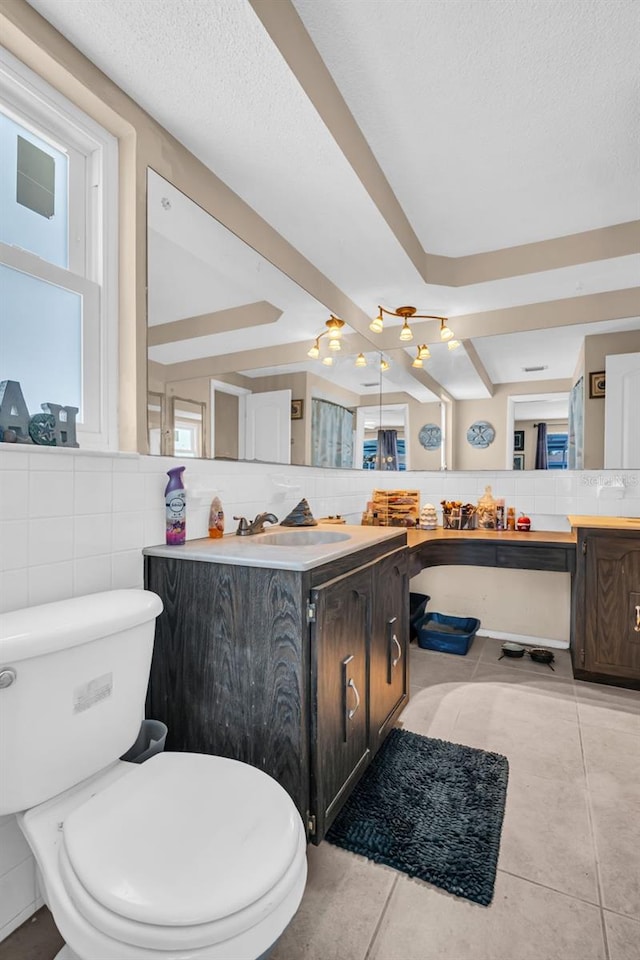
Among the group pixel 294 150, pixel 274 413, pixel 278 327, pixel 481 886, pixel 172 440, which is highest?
pixel 294 150

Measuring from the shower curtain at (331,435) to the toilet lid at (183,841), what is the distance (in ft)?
5.95

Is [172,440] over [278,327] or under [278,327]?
under

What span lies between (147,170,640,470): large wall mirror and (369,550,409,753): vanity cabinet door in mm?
796

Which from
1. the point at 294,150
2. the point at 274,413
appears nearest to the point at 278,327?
the point at 274,413

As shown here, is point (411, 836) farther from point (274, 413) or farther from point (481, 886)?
point (274, 413)

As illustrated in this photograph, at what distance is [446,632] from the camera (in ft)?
10.4

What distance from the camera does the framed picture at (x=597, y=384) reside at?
2.82 meters

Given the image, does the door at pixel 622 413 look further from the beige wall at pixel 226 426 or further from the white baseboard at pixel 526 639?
the beige wall at pixel 226 426

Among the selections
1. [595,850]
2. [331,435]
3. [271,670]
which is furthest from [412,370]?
[595,850]

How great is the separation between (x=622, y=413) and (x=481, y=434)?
81cm

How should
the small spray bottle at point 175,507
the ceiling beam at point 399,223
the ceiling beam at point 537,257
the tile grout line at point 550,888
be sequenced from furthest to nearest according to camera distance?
the ceiling beam at point 537,257 < the small spray bottle at point 175,507 < the ceiling beam at point 399,223 < the tile grout line at point 550,888

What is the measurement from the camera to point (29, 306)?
4.42 ft

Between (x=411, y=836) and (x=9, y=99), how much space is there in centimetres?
245

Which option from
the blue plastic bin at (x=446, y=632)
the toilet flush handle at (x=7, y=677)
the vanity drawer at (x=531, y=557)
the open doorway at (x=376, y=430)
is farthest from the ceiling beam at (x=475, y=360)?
the toilet flush handle at (x=7, y=677)
